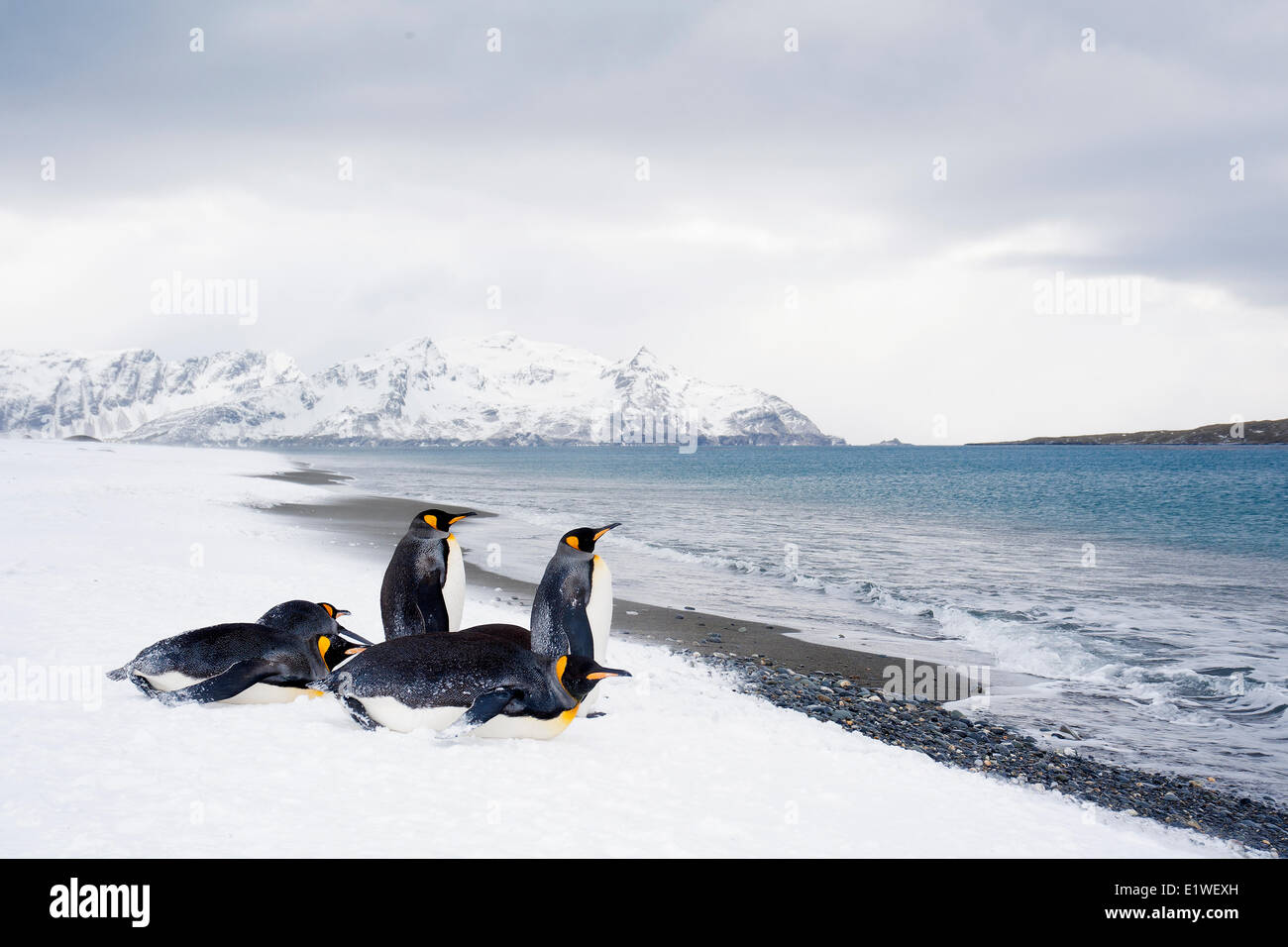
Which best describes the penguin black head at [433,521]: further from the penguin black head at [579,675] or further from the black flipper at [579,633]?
the penguin black head at [579,675]

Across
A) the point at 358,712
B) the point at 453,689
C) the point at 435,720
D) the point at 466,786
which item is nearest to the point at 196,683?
the point at 358,712

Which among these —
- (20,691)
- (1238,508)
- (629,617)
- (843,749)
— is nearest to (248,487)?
(629,617)

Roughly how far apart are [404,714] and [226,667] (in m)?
1.41

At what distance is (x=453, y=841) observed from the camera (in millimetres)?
3637

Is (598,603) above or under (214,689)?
above

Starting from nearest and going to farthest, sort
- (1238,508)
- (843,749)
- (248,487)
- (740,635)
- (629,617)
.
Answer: (843,749) < (740,635) < (629,617) < (248,487) < (1238,508)

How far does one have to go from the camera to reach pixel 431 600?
702cm

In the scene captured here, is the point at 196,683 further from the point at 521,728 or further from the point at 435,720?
the point at 521,728

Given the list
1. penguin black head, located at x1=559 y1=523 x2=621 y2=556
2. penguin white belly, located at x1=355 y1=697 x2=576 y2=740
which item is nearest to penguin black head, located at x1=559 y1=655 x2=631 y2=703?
penguin white belly, located at x1=355 y1=697 x2=576 y2=740

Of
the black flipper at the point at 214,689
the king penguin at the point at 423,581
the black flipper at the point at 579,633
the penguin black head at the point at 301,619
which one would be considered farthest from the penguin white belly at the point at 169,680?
the black flipper at the point at 579,633

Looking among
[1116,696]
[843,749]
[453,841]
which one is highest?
[453,841]
